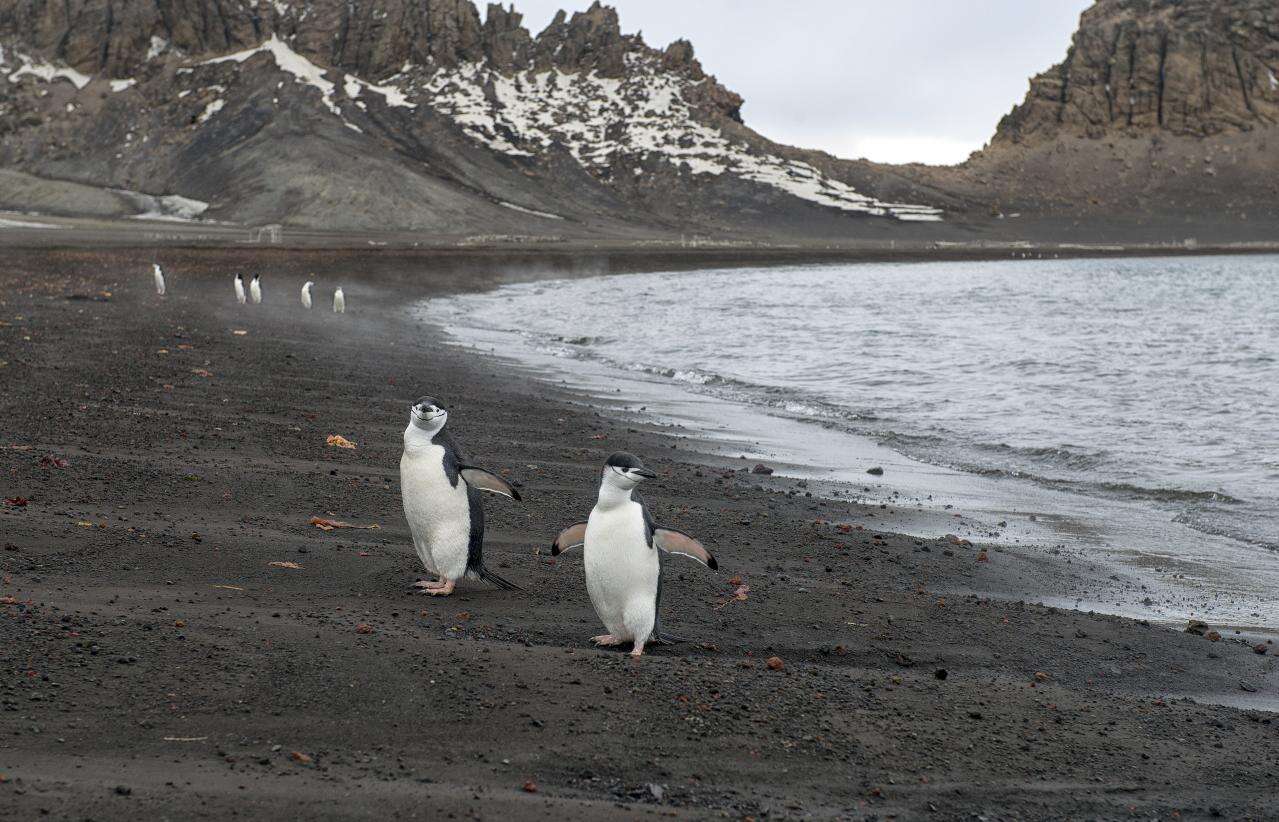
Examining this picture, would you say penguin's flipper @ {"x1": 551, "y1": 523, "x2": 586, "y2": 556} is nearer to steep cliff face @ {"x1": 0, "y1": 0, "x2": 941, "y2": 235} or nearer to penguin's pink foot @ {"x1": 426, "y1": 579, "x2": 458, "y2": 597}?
penguin's pink foot @ {"x1": 426, "y1": 579, "x2": 458, "y2": 597}

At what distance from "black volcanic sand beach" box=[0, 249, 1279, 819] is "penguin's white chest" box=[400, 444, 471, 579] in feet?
1.13

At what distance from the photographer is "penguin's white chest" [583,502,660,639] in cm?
643

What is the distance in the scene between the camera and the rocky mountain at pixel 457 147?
414ft

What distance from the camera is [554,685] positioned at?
5590 mm

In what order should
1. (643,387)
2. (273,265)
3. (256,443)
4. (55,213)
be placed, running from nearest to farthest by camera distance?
(256,443) → (643,387) → (273,265) → (55,213)

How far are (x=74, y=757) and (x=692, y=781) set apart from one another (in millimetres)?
2368

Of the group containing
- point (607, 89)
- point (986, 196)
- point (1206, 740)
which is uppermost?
point (607, 89)

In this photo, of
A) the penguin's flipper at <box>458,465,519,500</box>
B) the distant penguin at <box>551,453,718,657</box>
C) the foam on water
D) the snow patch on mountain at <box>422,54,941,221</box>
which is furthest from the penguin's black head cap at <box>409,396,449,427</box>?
the snow patch on mountain at <box>422,54,941,221</box>

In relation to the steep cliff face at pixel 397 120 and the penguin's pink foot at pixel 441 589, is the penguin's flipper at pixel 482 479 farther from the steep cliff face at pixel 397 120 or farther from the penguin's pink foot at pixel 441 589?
the steep cliff face at pixel 397 120

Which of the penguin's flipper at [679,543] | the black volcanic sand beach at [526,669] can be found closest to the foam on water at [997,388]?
the black volcanic sand beach at [526,669]

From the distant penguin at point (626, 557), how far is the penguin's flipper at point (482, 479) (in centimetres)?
81

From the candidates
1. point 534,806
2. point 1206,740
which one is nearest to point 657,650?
point 534,806

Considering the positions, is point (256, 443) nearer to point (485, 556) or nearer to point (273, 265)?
point (485, 556)

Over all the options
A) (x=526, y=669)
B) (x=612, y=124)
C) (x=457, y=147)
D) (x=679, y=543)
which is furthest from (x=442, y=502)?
(x=612, y=124)
